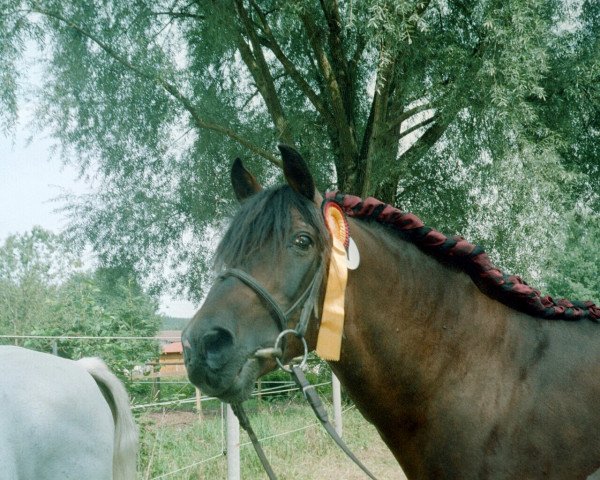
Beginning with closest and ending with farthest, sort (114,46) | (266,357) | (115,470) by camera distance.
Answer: (266,357)
(115,470)
(114,46)

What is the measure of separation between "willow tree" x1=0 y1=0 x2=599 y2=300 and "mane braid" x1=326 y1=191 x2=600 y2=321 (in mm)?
5590

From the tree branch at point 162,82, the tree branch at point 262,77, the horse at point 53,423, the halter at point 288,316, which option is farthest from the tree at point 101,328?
the tree branch at point 262,77

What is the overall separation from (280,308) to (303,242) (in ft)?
0.86

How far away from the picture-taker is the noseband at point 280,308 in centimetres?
198

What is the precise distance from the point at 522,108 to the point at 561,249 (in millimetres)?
3019

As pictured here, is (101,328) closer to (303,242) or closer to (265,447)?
(265,447)

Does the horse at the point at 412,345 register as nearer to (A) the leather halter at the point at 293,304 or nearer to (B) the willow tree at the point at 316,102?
(A) the leather halter at the point at 293,304

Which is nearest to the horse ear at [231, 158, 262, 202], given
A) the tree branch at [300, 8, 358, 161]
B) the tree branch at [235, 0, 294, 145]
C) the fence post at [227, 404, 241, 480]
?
the fence post at [227, 404, 241, 480]

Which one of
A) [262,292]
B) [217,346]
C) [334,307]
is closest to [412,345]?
[334,307]

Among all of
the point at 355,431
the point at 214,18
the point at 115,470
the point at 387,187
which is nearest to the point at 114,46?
the point at 214,18

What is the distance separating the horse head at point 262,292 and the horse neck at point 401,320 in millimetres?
193

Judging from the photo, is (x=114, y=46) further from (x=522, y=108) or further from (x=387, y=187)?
(x=522, y=108)

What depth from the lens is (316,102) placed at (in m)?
11.5

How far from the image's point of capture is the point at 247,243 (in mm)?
2076
